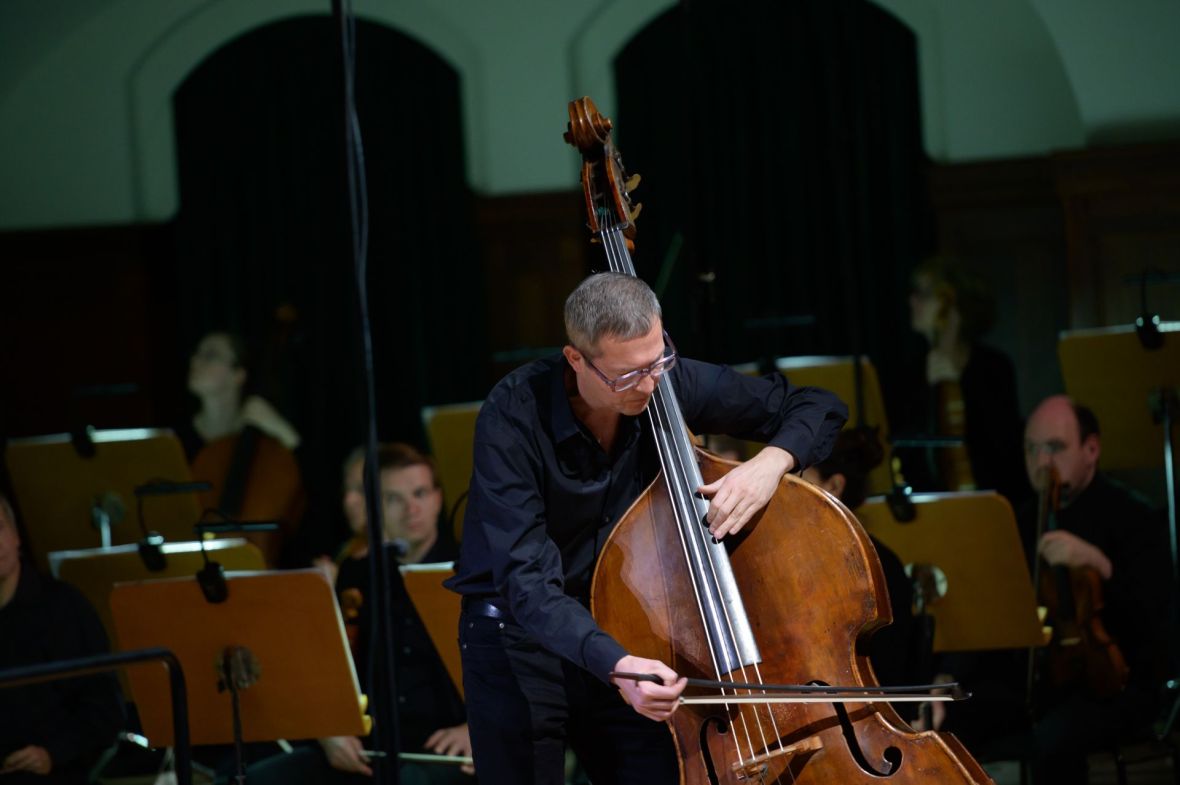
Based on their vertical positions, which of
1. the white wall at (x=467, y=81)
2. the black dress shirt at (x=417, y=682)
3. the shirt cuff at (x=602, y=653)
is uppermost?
the white wall at (x=467, y=81)

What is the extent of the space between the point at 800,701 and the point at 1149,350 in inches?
93.8

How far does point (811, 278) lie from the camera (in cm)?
564

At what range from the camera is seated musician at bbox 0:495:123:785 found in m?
3.63

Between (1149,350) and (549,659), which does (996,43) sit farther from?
(549,659)

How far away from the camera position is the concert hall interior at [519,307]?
11.6 feet

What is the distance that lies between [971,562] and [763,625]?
4.45 feet

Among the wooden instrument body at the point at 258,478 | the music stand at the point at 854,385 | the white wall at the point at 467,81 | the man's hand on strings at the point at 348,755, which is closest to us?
the man's hand on strings at the point at 348,755

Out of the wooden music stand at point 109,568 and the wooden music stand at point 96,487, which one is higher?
the wooden music stand at point 96,487

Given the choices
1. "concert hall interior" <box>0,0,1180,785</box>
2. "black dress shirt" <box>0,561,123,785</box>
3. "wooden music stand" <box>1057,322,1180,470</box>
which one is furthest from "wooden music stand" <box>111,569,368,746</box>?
"wooden music stand" <box>1057,322,1180,470</box>

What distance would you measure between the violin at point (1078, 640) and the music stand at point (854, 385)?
0.56m

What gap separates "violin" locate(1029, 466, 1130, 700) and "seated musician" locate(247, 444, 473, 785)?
1414mm

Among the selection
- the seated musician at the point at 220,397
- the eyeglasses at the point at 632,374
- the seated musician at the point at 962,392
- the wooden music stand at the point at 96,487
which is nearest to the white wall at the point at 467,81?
the seated musician at the point at 962,392

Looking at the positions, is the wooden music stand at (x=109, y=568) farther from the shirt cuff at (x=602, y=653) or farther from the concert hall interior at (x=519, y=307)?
the shirt cuff at (x=602, y=653)

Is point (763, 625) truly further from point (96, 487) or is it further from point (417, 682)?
point (96, 487)
